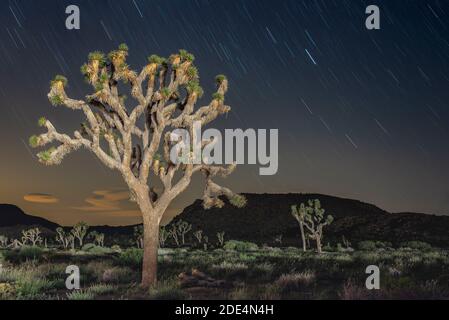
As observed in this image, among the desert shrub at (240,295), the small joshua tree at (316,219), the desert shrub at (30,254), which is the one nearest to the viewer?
the desert shrub at (240,295)

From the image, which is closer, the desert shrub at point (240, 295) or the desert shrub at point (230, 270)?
the desert shrub at point (240, 295)

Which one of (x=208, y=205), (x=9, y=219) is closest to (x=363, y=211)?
(x=208, y=205)

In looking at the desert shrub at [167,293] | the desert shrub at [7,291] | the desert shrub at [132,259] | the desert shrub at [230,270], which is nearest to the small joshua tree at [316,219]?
the desert shrub at [230,270]

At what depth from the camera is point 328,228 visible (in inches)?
3573

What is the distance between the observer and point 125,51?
50.4 feet

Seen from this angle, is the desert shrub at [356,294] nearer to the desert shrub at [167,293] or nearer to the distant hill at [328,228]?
the desert shrub at [167,293]

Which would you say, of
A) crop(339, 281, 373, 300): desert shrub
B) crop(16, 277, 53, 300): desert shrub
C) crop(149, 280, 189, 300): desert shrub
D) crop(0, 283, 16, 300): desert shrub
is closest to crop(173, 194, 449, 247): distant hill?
crop(339, 281, 373, 300): desert shrub

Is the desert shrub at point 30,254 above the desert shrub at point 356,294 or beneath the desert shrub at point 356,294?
above

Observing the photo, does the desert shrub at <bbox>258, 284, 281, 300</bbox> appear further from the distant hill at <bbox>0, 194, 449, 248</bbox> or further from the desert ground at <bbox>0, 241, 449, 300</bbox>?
the distant hill at <bbox>0, 194, 449, 248</bbox>

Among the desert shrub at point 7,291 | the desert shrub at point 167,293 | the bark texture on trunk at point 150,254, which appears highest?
the bark texture on trunk at point 150,254

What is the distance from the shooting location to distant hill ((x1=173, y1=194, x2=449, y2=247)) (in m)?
74.7

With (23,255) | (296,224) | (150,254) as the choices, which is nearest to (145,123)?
(150,254)

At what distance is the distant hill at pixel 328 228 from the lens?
74688 millimetres
